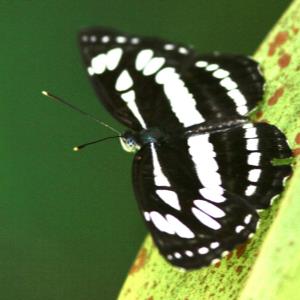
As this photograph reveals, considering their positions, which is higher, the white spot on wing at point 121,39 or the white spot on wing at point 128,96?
the white spot on wing at point 121,39

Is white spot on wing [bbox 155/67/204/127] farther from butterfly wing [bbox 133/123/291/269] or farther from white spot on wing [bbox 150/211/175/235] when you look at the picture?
white spot on wing [bbox 150/211/175/235]

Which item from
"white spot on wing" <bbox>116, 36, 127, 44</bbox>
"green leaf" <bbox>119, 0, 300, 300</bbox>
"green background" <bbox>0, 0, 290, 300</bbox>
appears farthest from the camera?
"green background" <bbox>0, 0, 290, 300</bbox>

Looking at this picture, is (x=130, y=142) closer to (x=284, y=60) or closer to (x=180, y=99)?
(x=180, y=99)

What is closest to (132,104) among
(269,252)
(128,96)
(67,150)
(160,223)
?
(128,96)

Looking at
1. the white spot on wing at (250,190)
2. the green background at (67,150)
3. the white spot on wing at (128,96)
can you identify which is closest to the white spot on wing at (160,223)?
the white spot on wing at (250,190)

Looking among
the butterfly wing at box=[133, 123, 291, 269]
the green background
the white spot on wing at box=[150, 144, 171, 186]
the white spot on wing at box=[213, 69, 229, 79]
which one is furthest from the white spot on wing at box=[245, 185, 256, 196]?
the green background

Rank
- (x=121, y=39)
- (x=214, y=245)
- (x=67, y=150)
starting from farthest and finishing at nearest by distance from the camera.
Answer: (x=67, y=150), (x=121, y=39), (x=214, y=245)

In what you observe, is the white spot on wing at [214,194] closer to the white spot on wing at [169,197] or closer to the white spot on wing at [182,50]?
the white spot on wing at [169,197]

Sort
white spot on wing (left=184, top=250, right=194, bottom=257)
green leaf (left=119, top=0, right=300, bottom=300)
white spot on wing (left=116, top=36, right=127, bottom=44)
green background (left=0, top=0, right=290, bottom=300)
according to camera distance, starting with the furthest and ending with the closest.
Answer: green background (left=0, top=0, right=290, bottom=300)
white spot on wing (left=116, top=36, right=127, bottom=44)
white spot on wing (left=184, top=250, right=194, bottom=257)
green leaf (left=119, top=0, right=300, bottom=300)
